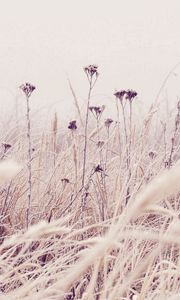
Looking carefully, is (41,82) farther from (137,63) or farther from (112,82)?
(137,63)

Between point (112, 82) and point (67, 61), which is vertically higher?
point (67, 61)

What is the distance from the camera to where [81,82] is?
37.8 feet

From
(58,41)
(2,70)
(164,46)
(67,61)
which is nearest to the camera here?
(2,70)

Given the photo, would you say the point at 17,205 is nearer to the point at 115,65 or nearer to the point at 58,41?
the point at 115,65

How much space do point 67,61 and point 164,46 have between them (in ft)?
7.12

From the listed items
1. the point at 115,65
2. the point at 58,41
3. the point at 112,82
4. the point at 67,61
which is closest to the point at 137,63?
the point at 115,65

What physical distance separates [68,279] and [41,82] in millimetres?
10666

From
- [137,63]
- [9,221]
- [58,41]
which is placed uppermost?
[58,41]

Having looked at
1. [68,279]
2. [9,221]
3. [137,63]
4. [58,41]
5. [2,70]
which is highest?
[58,41]

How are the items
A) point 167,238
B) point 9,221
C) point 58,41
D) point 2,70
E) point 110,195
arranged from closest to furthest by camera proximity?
point 167,238
point 9,221
point 110,195
point 2,70
point 58,41

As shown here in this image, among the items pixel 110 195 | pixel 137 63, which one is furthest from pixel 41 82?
pixel 110 195

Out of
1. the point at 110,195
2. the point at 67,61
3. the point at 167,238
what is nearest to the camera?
the point at 167,238

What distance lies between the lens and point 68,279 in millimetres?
851

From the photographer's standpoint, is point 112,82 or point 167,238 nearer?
point 167,238
